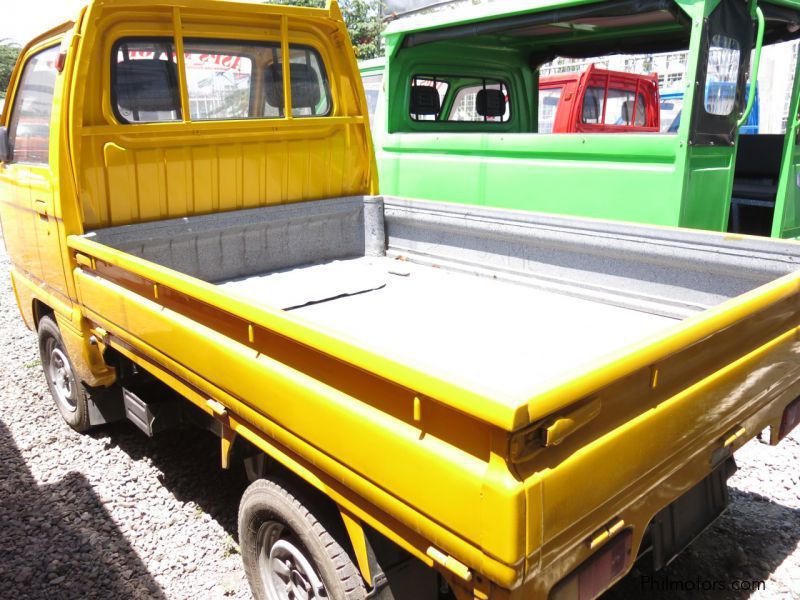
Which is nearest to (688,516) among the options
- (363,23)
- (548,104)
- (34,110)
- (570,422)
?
(570,422)

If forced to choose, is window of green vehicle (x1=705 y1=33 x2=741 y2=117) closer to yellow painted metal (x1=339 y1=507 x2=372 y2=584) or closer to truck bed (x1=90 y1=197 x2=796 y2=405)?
truck bed (x1=90 y1=197 x2=796 y2=405)

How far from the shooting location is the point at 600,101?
8.12 meters

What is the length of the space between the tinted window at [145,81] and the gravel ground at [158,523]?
175 cm

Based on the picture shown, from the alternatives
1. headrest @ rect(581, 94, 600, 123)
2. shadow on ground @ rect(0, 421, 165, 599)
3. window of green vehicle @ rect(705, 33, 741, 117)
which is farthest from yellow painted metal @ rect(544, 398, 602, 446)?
headrest @ rect(581, 94, 600, 123)

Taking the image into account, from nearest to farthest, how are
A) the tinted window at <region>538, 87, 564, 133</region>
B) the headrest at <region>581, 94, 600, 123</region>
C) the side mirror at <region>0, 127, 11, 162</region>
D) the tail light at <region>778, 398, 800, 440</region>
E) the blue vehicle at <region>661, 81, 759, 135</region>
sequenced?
the tail light at <region>778, 398, 800, 440</region> → the side mirror at <region>0, 127, 11, 162</region> → the headrest at <region>581, 94, 600, 123</region> → the tinted window at <region>538, 87, 564, 133</region> → the blue vehicle at <region>661, 81, 759, 135</region>

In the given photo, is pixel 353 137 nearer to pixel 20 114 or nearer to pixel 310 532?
pixel 20 114

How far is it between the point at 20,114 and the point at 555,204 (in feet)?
10.9

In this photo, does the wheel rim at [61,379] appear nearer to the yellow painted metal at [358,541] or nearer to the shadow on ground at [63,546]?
the shadow on ground at [63,546]

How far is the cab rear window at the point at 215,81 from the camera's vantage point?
10.3ft

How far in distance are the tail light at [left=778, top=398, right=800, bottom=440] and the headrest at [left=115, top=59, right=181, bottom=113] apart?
9.60ft

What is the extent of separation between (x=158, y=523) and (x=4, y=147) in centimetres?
210

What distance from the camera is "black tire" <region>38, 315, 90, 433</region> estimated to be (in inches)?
139

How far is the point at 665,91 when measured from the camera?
495 inches

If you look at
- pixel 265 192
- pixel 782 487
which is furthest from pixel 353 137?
pixel 782 487
